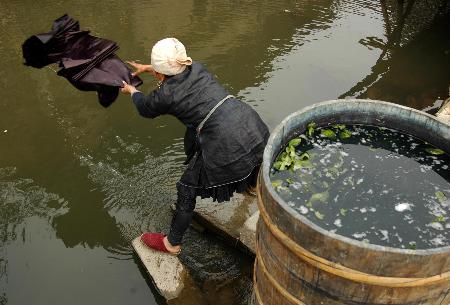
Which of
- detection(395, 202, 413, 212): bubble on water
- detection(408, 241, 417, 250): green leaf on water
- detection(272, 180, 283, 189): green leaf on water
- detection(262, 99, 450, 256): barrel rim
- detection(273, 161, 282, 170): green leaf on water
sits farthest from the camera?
detection(273, 161, 282, 170): green leaf on water

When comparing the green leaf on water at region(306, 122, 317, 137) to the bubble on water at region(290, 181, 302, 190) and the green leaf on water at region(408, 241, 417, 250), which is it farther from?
the green leaf on water at region(408, 241, 417, 250)

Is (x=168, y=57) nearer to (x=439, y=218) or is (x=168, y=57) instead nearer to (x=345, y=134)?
(x=345, y=134)

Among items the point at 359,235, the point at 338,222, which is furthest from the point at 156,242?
the point at 359,235

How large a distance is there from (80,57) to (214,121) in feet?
5.26

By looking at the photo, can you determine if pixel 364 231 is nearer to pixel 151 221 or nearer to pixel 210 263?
Answer: pixel 210 263

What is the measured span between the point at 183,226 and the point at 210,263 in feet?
1.99

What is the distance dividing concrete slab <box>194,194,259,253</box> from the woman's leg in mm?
533

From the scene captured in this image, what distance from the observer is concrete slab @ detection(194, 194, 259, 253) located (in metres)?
4.30

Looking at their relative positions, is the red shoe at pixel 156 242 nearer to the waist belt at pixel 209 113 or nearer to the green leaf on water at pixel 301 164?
the waist belt at pixel 209 113

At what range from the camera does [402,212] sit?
2.65 meters

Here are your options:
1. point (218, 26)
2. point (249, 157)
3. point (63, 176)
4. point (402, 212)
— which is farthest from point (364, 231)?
point (218, 26)

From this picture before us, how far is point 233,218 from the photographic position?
458 cm

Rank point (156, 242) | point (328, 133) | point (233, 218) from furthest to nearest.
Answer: point (233, 218)
point (156, 242)
point (328, 133)

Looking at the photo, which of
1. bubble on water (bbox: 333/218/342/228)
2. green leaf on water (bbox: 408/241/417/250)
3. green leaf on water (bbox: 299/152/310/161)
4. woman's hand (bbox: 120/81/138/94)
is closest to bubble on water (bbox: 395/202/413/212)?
green leaf on water (bbox: 408/241/417/250)
